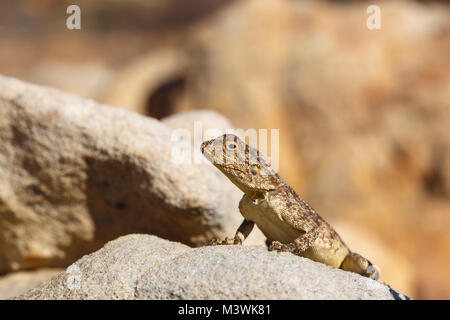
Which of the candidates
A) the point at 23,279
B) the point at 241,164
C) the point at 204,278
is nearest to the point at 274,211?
the point at 241,164

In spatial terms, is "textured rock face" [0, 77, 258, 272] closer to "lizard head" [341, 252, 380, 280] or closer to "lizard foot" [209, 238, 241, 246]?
"lizard foot" [209, 238, 241, 246]

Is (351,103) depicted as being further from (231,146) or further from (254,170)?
(231,146)

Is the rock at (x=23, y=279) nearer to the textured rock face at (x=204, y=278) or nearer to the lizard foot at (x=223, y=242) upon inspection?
the textured rock face at (x=204, y=278)

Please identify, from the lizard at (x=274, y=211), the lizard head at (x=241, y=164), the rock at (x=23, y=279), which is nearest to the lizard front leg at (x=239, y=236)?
the lizard at (x=274, y=211)

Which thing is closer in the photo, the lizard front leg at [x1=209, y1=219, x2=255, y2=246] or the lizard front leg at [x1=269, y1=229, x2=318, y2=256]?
the lizard front leg at [x1=269, y1=229, x2=318, y2=256]

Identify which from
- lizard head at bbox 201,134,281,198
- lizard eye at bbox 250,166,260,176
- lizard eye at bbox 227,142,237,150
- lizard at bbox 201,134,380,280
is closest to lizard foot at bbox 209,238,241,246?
lizard at bbox 201,134,380,280
